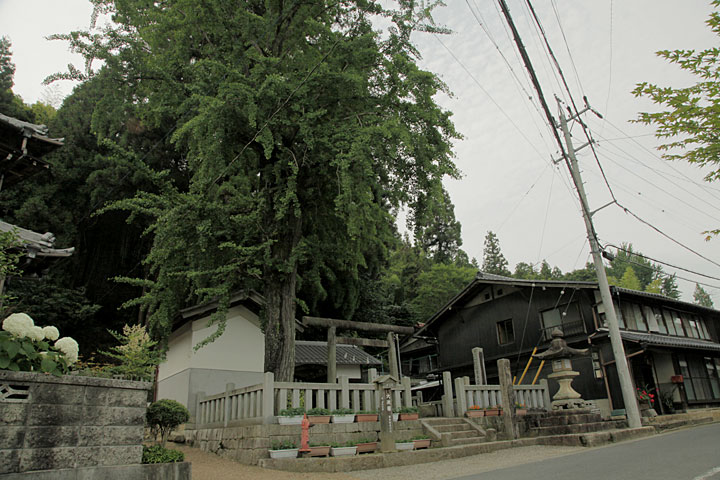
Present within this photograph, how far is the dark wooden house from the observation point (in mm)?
18078

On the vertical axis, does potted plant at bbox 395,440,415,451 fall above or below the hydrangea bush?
below

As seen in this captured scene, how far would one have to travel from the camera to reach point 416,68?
11.3 metres

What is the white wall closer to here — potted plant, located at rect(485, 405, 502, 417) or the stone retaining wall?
the stone retaining wall

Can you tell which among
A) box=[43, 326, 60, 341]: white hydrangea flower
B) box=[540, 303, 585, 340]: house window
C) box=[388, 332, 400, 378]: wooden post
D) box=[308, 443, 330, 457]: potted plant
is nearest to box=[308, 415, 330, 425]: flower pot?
box=[308, 443, 330, 457]: potted plant

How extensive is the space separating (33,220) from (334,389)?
651 inches

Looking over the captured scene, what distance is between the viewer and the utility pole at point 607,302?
40.4 ft

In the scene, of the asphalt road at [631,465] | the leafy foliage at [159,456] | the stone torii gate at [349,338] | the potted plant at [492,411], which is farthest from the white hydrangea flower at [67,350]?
the potted plant at [492,411]

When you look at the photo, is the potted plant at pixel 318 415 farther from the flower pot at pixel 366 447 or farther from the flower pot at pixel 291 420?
the flower pot at pixel 366 447

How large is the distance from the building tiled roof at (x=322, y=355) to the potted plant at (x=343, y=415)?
9941mm

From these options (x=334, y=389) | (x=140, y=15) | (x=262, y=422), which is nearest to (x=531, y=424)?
(x=334, y=389)

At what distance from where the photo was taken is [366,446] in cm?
Result: 905

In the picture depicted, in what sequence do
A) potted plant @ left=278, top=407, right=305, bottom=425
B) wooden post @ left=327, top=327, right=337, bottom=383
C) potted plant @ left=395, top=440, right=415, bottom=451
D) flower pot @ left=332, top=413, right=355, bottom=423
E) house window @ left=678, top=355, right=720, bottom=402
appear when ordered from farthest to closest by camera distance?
house window @ left=678, top=355, right=720, bottom=402 < wooden post @ left=327, top=327, right=337, bottom=383 < potted plant @ left=395, top=440, right=415, bottom=451 < flower pot @ left=332, top=413, right=355, bottom=423 < potted plant @ left=278, top=407, right=305, bottom=425

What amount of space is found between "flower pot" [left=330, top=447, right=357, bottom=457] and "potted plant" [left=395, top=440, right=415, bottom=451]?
1.09 meters

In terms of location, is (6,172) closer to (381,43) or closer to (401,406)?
(381,43)
